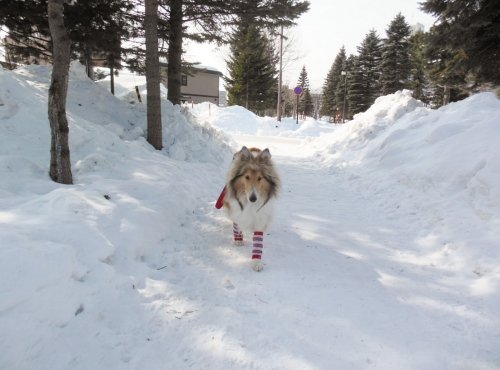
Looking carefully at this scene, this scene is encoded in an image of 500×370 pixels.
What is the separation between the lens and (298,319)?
3.61 m

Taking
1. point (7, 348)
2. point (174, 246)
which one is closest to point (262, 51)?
point (174, 246)

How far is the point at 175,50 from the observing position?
38.0ft

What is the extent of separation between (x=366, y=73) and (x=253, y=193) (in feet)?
149

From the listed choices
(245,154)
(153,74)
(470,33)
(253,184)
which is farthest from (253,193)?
(470,33)

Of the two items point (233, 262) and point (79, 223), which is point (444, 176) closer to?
point (233, 262)

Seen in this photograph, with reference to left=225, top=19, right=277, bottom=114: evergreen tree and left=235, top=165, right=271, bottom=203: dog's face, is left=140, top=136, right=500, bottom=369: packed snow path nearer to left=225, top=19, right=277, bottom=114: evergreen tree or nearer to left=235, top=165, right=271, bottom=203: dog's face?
left=235, top=165, right=271, bottom=203: dog's face

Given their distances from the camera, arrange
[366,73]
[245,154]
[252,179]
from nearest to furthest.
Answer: [252,179] → [245,154] → [366,73]

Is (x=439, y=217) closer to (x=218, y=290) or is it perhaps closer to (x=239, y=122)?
(x=218, y=290)

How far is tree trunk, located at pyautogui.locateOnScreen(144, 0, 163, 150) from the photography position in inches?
347

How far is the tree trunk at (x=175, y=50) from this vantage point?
11.1m

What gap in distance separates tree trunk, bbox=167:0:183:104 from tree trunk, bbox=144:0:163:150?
2.37 m

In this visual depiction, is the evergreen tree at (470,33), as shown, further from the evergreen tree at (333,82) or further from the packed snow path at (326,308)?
the evergreen tree at (333,82)

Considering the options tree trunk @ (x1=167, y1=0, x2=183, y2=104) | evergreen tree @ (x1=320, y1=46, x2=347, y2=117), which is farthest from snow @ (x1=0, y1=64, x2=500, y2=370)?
evergreen tree @ (x1=320, y1=46, x2=347, y2=117)

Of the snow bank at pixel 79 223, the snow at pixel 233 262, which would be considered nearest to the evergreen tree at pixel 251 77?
the snow bank at pixel 79 223
